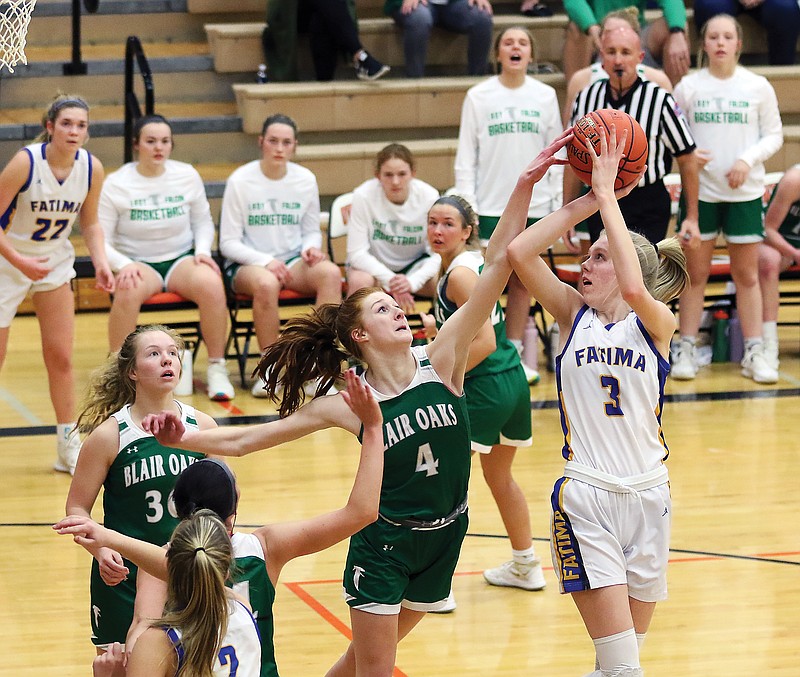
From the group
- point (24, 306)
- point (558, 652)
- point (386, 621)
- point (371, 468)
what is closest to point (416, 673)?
point (558, 652)

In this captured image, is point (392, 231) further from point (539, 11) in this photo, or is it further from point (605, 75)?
point (539, 11)

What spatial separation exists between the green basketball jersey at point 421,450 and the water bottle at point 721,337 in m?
5.45

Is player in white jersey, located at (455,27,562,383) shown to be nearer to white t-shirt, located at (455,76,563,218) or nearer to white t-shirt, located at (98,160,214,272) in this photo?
white t-shirt, located at (455,76,563,218)

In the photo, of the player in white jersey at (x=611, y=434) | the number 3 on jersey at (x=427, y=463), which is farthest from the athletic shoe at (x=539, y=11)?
the number 3 on jersey at (x=427, y=463)

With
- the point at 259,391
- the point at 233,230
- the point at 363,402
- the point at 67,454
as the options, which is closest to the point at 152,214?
the point at 233,230

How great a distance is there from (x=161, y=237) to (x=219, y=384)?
3.08ft

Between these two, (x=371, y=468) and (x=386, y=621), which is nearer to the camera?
(x=371, y=468)

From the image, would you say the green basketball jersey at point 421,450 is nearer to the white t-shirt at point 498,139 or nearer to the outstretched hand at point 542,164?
the outstretched hand at point 542,164

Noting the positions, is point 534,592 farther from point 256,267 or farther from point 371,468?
point 256,267

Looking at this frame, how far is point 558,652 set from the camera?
4734mm

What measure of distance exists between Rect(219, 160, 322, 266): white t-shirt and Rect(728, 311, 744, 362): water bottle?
109 inches

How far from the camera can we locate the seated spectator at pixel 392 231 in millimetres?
7910

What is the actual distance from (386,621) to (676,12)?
6.98 metres

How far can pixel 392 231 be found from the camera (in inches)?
318
